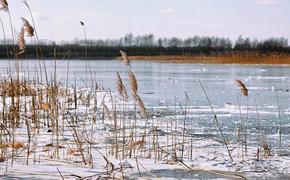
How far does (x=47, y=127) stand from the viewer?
187 inches

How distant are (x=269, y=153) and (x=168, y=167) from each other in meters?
0.93

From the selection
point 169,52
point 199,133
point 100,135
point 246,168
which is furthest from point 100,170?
point 169,52

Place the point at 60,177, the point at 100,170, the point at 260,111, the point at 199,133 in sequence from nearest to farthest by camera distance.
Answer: the point at 60,177
the point at 100,170
the point at 199,133
the point at 260,111

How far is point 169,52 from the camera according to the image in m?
67.0

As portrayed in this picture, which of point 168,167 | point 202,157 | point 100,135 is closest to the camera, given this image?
point 168,167

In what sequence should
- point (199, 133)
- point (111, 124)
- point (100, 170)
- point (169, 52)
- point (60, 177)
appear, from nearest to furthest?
point (60, 177), point (100, 170), point (199, 133), point (111, 124), point (169, 52)

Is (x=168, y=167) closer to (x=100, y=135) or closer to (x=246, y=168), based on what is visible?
(x=246, y=168)

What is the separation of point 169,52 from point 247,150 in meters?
63.6

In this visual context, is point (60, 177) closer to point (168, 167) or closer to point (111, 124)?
point (168, 167)

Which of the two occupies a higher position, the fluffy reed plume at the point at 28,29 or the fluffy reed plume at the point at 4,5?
the fluffy reed plume at the point at 4,5

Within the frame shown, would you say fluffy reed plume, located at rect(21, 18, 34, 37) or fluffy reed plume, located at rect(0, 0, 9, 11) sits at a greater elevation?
fluffy reed plume, located at rect(0, 0, 9, 11)

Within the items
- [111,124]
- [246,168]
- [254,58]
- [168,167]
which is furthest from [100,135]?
[254,58]

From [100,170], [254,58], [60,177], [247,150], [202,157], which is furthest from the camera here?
[254,58]

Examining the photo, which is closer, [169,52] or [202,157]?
[202,157]
